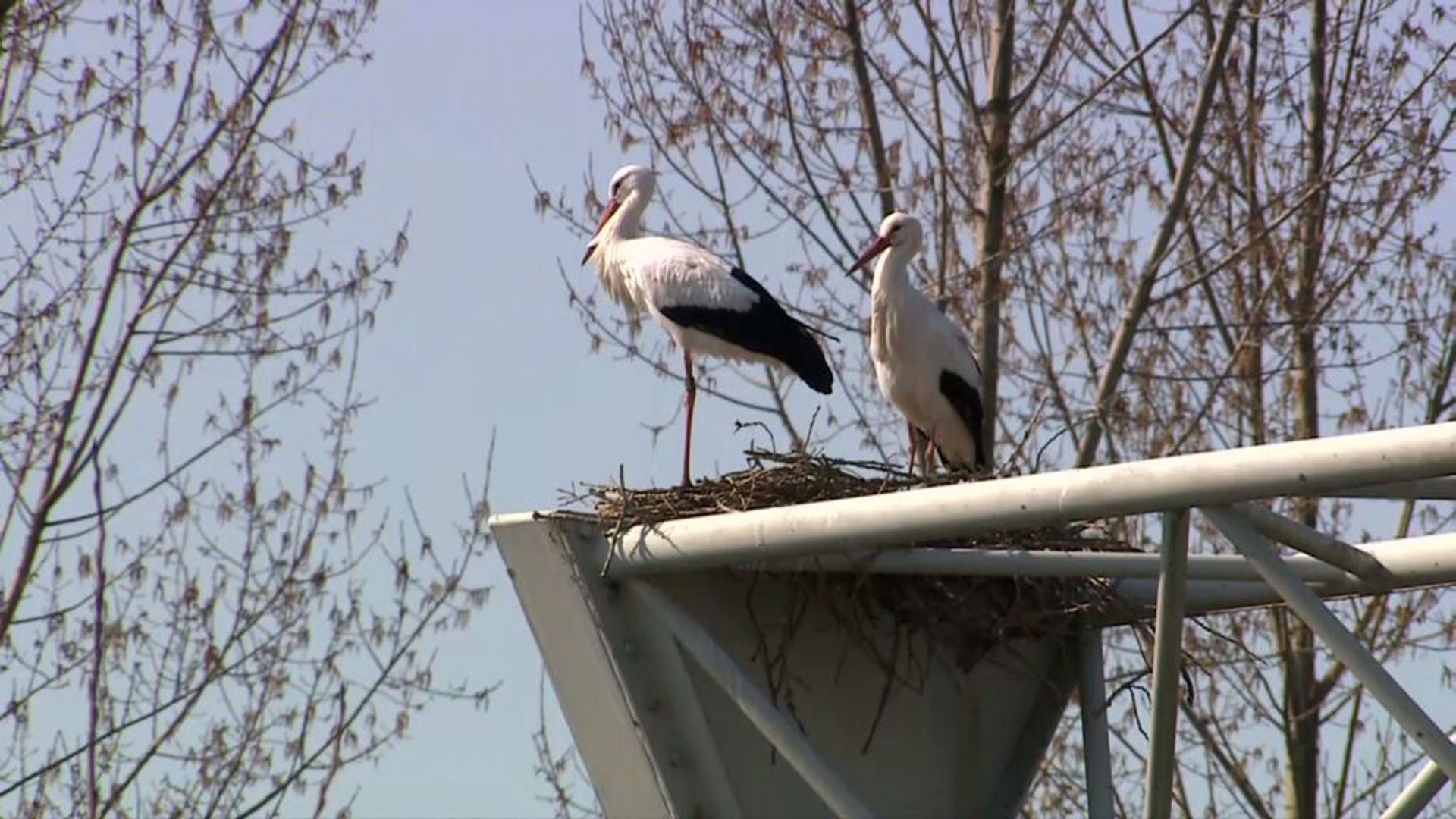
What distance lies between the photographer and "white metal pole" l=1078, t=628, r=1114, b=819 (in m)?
7.33

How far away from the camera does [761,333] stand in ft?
38.7

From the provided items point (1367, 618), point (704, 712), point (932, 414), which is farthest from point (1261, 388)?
point (704, 712)

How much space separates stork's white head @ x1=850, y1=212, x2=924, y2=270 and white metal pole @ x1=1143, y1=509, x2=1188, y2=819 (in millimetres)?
6441

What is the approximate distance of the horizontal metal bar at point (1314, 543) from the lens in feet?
18.0

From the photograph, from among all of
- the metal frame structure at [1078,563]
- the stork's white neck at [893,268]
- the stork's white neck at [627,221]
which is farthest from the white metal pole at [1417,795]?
the stork's white neck at [627,221]

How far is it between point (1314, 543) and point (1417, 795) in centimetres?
89

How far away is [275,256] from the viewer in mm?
13312

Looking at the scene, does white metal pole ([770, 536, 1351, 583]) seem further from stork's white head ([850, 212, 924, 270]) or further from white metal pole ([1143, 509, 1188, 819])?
stork's white head ([850, 212, 924, 270])

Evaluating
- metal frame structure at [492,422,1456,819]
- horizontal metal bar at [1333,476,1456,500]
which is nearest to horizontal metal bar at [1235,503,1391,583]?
metal frame structure at [492,422,1456,819]

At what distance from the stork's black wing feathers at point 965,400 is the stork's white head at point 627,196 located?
1.63m

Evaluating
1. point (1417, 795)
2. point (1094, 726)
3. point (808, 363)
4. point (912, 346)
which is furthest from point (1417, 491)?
point (912, 346)

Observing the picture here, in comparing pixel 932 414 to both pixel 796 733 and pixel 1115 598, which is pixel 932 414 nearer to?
pixel 1115 598

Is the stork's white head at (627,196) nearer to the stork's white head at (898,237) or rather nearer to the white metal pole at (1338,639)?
the stork's white head at (898,237)

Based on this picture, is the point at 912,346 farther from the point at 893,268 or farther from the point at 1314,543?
the point at 1314,543
